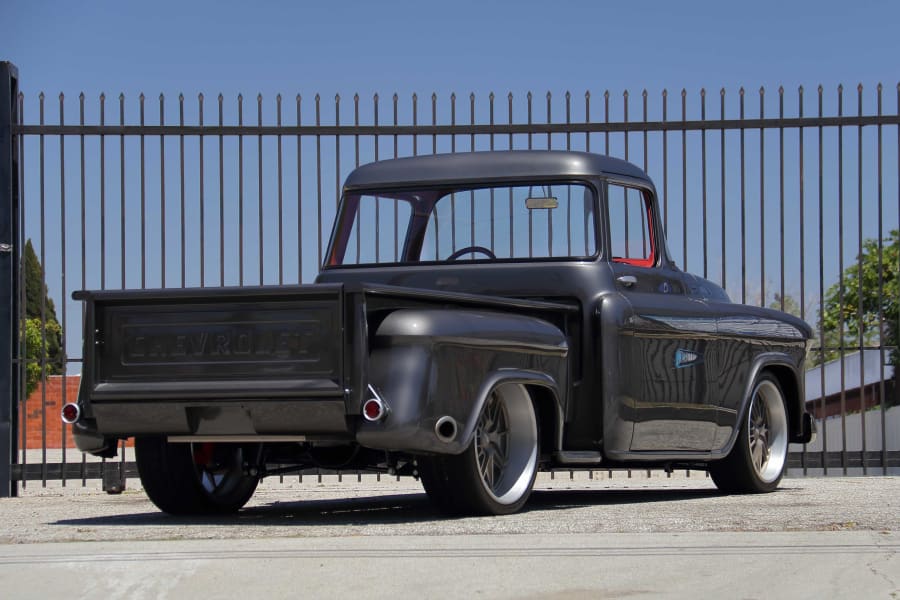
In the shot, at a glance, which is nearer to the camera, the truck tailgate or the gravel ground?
the gravel ground

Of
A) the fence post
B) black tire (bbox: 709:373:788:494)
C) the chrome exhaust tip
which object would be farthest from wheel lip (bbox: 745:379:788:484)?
the fence post

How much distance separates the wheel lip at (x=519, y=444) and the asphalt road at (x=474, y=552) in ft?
0.77

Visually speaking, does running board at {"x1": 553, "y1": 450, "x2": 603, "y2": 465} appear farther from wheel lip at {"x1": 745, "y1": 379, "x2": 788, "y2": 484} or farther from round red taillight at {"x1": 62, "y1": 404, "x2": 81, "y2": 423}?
round red taillight at {"x1": 62, "y1": 404, "x2": 81, "y2": 423}

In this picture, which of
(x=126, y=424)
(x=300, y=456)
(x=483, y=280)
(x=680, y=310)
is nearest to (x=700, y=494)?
(x=680, y=310)

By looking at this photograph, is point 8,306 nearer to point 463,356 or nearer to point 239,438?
point 239,438

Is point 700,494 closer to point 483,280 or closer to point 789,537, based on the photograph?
point 483,280

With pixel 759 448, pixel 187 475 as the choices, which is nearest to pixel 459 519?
pixel 187 475

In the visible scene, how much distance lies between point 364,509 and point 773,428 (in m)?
3.20

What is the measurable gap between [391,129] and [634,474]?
242 inches

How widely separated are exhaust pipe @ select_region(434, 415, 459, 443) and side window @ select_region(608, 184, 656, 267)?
234 centimetres

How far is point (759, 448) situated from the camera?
1122cm

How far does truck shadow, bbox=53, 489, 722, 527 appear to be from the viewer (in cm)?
862

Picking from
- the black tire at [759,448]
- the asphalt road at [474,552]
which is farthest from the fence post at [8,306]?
the black tire at [759,448]

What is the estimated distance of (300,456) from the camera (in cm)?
898
